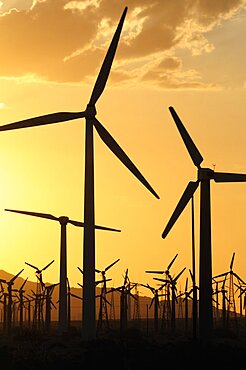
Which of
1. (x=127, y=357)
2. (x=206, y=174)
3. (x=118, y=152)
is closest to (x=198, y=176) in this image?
(x=206, y=174)

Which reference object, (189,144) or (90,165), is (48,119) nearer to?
(90,165)

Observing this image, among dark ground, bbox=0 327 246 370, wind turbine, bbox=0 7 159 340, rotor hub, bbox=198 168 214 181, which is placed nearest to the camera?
dark ground, bbox=0 327 246 370

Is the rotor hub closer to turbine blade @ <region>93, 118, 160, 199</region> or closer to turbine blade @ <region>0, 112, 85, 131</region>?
turbine blade @ <region>93, 118, 160, 199</region>

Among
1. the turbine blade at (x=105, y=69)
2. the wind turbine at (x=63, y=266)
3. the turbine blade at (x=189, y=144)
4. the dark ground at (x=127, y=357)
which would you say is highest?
the turbine blade at (x=105, y=69)

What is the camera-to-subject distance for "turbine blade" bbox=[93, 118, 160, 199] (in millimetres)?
87000

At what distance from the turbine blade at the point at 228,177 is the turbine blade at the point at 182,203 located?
2.39 meters

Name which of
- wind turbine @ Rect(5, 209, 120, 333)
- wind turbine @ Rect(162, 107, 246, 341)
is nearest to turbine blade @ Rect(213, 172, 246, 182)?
wind turbine @ Rect(162, 107, 246, 341)

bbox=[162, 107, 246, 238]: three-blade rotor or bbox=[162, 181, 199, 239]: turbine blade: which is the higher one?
bbox=[162, 107, 246, 238]: three-blade rotor

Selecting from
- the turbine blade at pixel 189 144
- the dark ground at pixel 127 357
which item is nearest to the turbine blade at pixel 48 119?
the turbine blade at pixel 189 144

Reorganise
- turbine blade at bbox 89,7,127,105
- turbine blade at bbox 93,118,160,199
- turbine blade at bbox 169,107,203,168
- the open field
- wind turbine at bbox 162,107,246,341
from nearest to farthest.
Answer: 1. the open field
2. turbine blade at bbox 93,118,160,199
3. wind turbine at bbox 162,107,246,341
4. turbine blade at bbox 89,7,127,105
5. turbine blade at bbox 169,107,203,168

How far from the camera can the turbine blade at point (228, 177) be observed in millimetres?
92094

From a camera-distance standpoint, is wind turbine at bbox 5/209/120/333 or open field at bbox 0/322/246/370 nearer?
open field at bbox 0/322/246/370

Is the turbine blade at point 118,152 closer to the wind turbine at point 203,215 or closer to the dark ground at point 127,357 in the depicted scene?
the wind turbine at point 203,215

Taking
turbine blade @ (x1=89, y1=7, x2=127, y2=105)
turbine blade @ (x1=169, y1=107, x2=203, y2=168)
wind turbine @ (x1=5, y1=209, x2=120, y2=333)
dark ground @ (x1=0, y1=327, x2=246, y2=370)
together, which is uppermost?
turbine blade @ (x1=89, y1=7, x2=127, y2=105)
